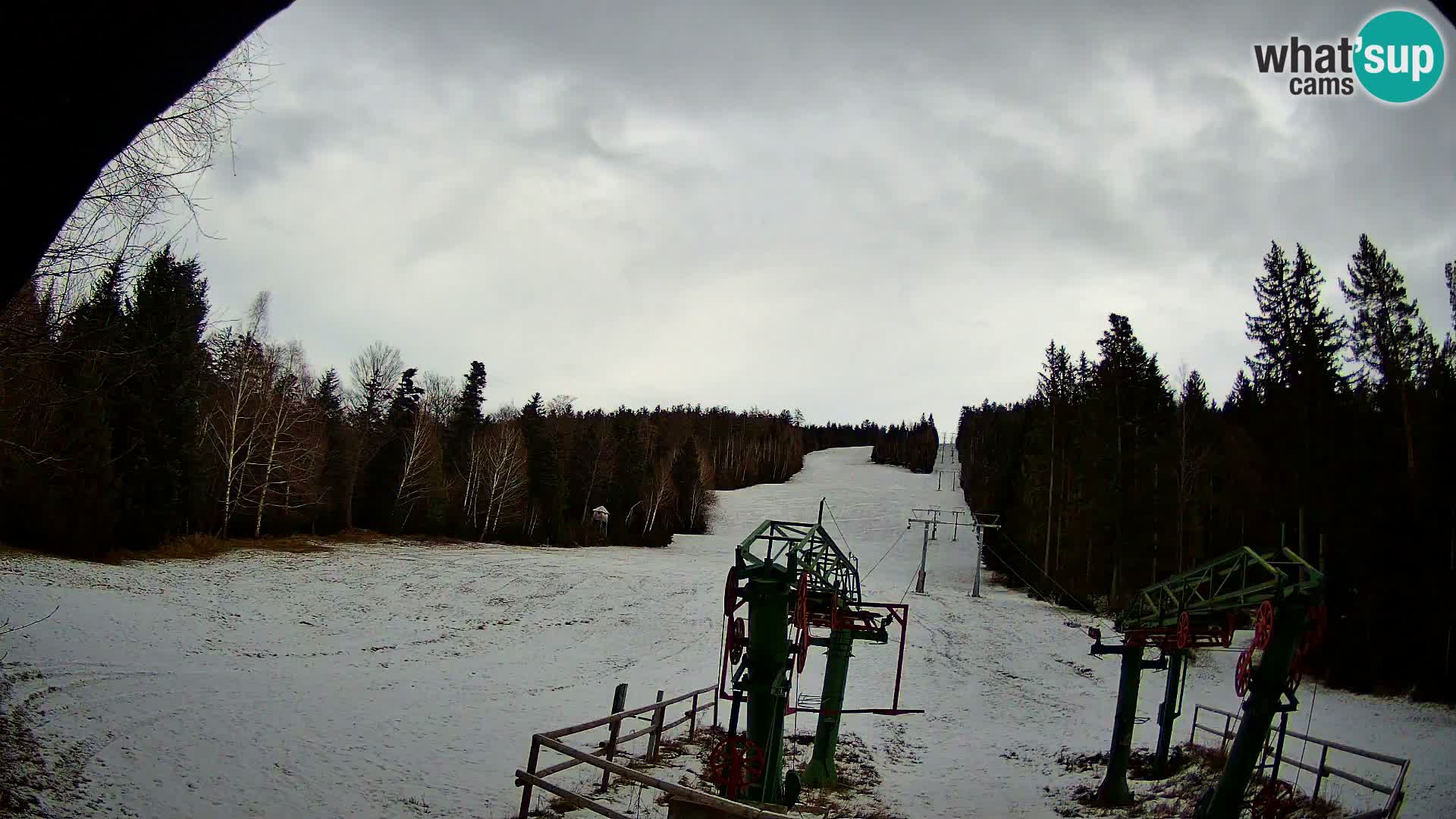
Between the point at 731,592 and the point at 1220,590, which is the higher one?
the point at 1220,590

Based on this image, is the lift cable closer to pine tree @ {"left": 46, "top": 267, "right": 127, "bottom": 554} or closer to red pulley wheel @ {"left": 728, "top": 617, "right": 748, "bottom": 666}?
red pulley wheel @ {"left": 728, "top": 617, "right": 748, "bottom": 666}

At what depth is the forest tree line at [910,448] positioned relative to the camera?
430 ft

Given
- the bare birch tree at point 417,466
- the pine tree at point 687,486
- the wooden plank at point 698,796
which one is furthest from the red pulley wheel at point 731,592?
the pine tree at point 687,486

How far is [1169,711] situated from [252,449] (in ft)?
128

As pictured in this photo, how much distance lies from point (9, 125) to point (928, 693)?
26440mm

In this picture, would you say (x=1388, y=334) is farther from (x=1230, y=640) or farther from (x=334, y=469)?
(x=334, y=469)

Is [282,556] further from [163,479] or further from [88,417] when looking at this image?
[88,417]

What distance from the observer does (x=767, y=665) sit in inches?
454

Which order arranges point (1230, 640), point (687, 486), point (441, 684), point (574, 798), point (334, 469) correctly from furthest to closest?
point (687, 486)
point (334, 469)
point (441, 684)
point (1230, 640)
point (574, 798)

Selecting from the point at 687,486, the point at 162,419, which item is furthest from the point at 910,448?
the point at 162,419

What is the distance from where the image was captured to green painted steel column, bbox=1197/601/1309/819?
1041 centimetres

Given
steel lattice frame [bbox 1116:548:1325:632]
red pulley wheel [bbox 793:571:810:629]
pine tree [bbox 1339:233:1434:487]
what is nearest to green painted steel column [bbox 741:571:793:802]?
red pulley wheel [bbox 793:571:810:629]

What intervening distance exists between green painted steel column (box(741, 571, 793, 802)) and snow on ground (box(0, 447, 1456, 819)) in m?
4.85

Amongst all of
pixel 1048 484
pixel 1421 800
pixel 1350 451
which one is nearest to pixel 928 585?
pixel 1048 484
